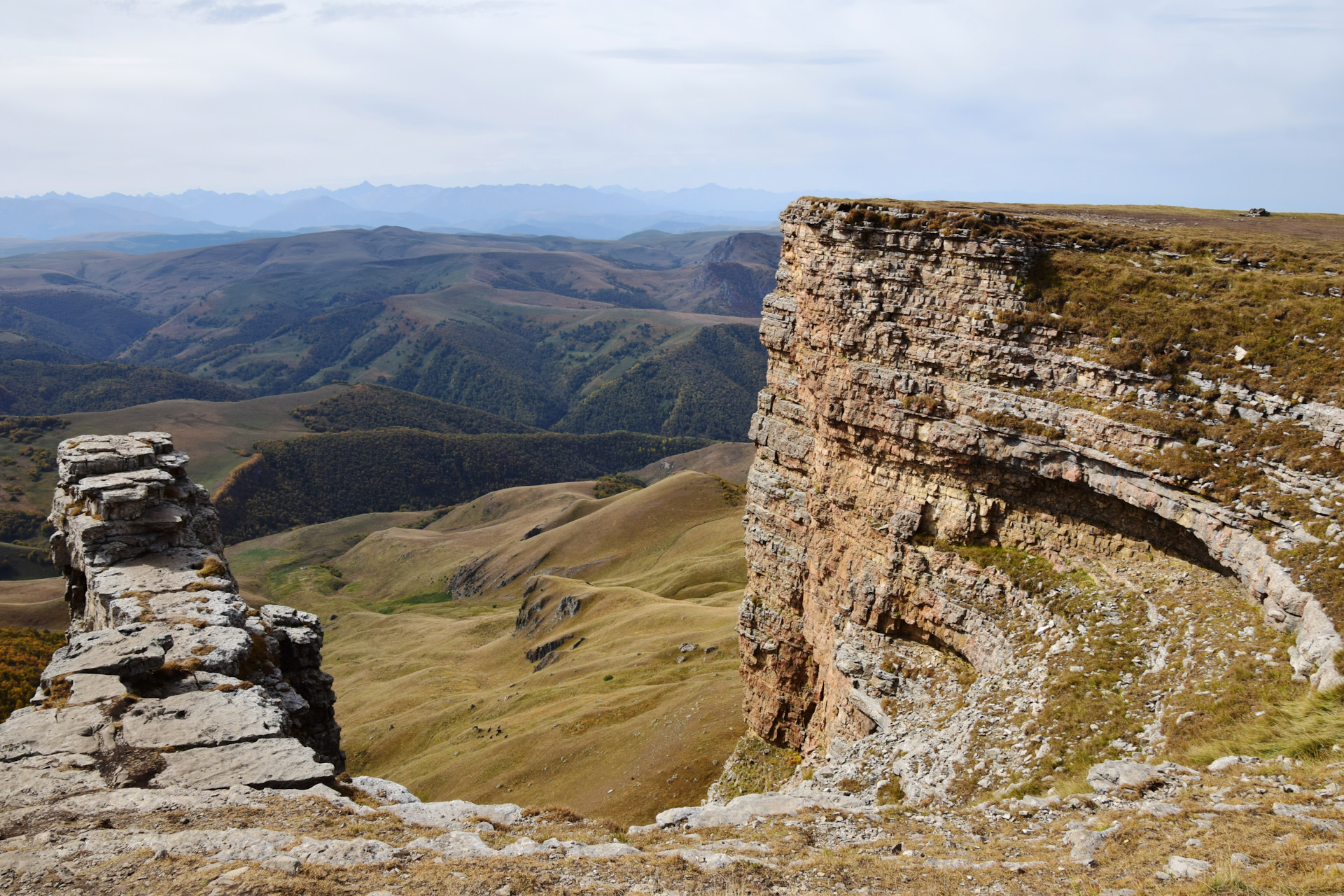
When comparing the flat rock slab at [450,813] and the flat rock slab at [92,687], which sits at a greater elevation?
the flat rock slab at [92,687]

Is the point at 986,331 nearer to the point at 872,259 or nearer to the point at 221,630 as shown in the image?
the point at 872,259

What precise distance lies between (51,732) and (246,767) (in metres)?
6.26

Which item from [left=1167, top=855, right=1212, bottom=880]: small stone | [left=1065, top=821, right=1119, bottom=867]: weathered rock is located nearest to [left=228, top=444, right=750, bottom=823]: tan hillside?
[left=1065, top=821, right=1119, bottom=867]: weathered rock

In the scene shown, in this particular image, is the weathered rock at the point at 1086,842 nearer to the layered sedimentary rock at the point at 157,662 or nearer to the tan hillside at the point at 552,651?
the layered sedimentary rock at the point at 157,662

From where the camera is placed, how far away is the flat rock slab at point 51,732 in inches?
786

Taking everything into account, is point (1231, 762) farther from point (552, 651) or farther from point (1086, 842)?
point (552, 651)

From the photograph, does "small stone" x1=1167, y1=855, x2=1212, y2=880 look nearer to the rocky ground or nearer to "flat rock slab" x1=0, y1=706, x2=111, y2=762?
the rocky ground

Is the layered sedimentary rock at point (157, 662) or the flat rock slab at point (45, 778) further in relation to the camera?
the layered sedimentary rock at point (157, 662)

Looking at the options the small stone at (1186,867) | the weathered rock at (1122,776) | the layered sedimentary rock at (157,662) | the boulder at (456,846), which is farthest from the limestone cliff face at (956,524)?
the layered sedimentary rock at (157,662)

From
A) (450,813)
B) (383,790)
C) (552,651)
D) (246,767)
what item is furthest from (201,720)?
(552,651)

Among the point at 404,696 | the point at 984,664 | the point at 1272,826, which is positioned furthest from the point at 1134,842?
the point at 404,696

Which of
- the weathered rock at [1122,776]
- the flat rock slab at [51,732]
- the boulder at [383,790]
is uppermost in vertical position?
the weathered rock at [1122,776]

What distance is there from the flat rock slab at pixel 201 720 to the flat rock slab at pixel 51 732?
851mm

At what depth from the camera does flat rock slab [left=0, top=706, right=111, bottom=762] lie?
1997cm
